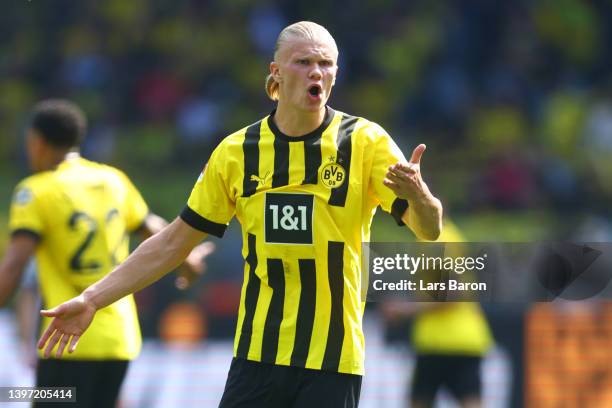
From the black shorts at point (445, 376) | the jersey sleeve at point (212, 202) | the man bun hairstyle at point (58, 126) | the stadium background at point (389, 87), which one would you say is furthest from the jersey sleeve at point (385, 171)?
the stadium background at point (389, 87)

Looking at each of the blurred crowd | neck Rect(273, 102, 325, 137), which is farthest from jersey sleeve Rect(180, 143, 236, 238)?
the blurred crowd

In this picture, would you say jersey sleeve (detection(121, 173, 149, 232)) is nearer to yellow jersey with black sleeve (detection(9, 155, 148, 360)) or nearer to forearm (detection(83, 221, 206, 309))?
yellow jersey with black sleeve (detection(9, 155, 148, 360))

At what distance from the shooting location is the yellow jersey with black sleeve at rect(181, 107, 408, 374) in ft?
16.1

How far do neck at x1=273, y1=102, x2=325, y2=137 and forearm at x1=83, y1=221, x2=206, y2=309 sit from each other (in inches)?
24.6

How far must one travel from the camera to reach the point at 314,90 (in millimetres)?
4934

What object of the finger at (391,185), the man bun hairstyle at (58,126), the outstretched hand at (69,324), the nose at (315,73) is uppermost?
the man bun hairstyle at (58,126)

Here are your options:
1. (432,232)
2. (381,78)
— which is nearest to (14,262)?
(432,232)

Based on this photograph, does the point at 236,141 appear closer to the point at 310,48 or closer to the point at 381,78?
the point at 310,48

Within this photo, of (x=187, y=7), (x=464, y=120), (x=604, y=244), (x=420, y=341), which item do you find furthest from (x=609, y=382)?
(x=187, y=7)

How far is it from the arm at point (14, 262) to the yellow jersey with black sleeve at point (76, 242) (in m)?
0.04

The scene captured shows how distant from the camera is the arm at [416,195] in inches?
178

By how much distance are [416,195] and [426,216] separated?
0.13 metres

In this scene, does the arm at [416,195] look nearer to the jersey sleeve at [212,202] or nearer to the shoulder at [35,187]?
the jersey sleeve at [212,202]

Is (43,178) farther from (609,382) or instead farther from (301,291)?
(609,382)
